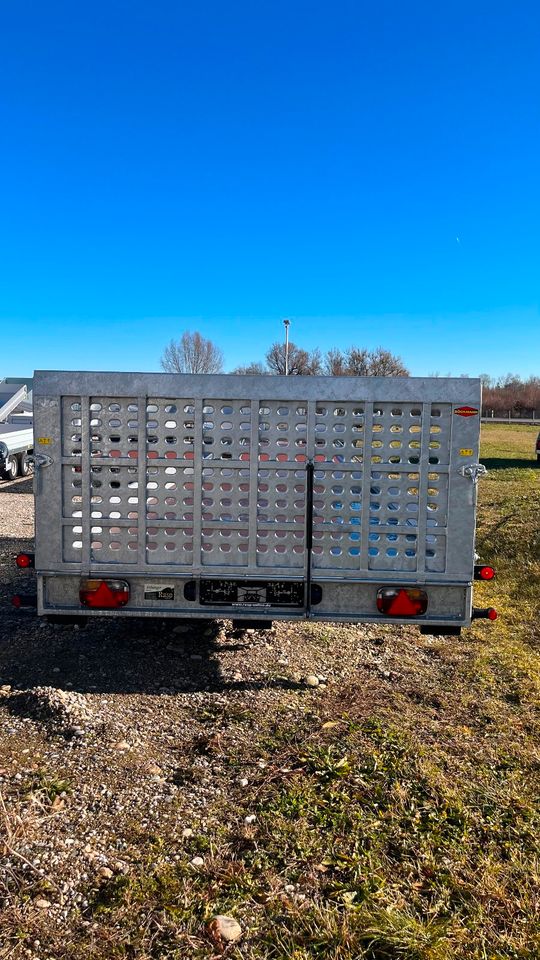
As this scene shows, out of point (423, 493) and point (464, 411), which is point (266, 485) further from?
point (464, 411)

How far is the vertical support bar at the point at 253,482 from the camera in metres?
4.00

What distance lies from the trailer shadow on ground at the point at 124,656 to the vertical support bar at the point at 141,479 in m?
1.01

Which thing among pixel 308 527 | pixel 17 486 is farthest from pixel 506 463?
pixel 308 527

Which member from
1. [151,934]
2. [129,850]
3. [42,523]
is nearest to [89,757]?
[129,850]

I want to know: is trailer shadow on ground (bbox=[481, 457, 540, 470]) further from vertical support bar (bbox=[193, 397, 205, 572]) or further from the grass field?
vertical support bar (bbox=[193, 397, 205, 572])

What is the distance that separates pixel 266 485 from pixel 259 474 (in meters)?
0.08

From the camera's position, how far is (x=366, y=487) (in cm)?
404

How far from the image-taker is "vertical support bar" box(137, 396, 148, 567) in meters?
4.02

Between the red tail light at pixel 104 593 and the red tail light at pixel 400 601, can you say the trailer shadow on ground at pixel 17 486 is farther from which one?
the red tail light at pixel 400 601

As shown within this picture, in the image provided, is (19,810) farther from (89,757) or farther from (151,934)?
(151,934)

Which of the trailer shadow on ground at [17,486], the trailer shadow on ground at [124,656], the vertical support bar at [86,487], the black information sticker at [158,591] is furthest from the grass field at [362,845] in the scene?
the trailer shadow on ground at [17,486]

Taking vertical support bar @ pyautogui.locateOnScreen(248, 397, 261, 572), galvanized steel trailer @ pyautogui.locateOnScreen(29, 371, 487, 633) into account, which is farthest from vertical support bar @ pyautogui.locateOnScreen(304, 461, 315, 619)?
vertical support bar @ pyautogui.locateOnScreen(248, 397, 261, 572)

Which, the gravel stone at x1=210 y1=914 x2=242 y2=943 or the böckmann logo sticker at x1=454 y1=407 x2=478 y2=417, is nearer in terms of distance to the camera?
the gravel stone at x1=210 y1=914 x2=242 y2=943

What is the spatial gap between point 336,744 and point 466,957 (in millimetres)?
1421
